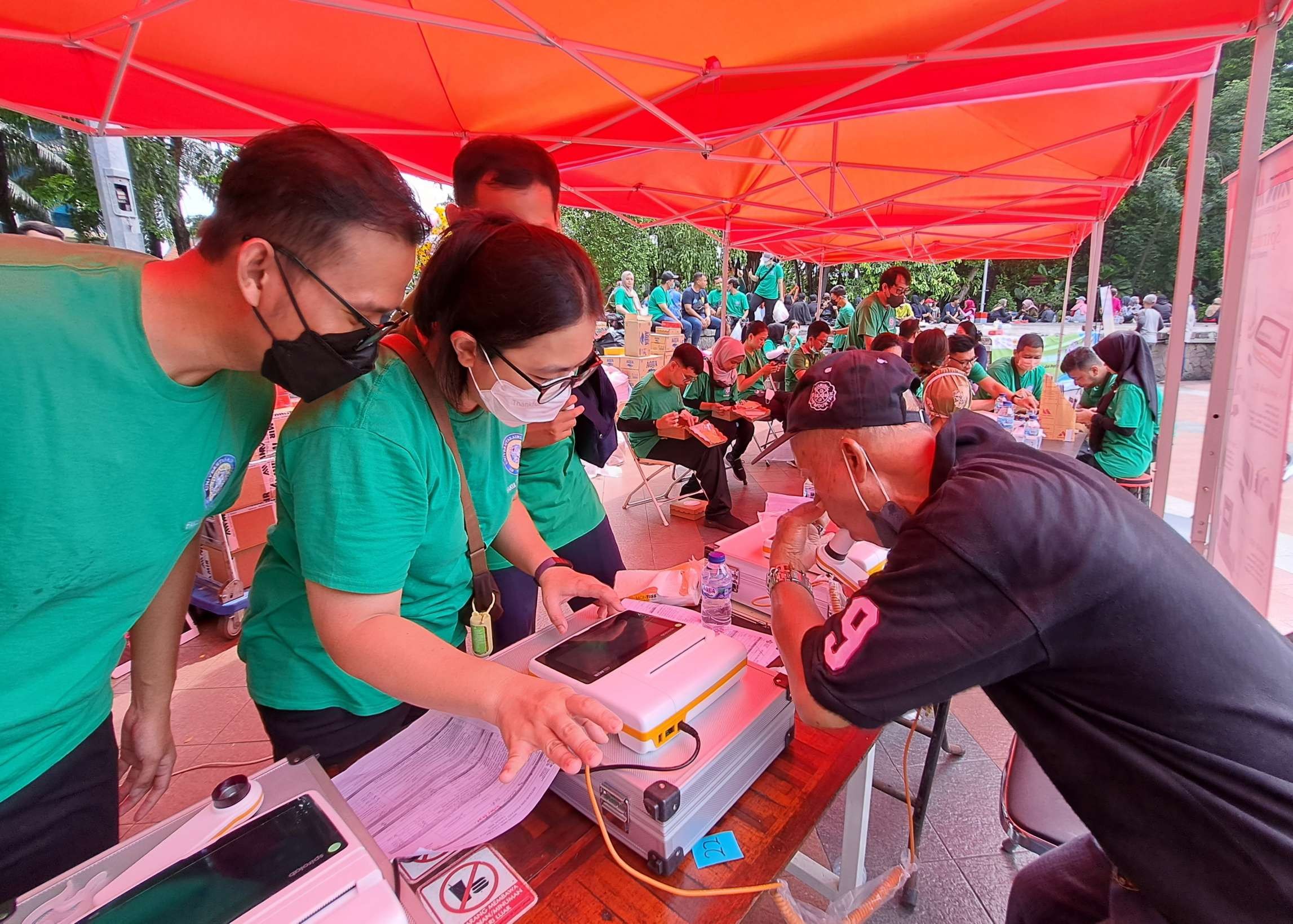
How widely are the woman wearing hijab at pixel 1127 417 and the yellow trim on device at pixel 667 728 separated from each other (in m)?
3.57

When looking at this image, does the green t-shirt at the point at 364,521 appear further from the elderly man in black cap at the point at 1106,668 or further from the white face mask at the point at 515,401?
the elderly man in black cap at the point at 1106,668

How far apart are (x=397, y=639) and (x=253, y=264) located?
0.50m

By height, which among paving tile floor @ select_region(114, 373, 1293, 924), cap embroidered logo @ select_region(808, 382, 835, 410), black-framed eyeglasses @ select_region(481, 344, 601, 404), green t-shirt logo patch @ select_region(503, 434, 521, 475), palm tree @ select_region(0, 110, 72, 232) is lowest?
paving tile floor @ select_region(114, 373, 1293, 924)

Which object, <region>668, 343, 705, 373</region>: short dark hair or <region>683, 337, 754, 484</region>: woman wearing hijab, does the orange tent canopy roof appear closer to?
<region>668, 343, 705, 373</region>: short dark hair

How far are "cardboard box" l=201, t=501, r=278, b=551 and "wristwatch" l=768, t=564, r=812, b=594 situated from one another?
2.72 m

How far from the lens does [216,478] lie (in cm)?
95

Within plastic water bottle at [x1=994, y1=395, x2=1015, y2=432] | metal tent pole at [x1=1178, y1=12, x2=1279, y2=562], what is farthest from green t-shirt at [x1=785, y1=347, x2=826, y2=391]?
metal tent pole at [x1=1178, y1=12, x2=1279, y2=562]

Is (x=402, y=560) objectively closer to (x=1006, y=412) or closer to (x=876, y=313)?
(x=1006, y=412)

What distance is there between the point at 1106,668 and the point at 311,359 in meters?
1.15

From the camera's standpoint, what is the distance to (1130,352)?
3725 mm

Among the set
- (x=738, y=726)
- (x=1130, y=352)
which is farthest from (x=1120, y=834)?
(x=1130, y=352)

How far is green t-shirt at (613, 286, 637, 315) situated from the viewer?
37.0 ft

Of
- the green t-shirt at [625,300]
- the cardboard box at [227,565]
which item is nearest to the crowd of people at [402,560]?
the cardboard box at [227,565]

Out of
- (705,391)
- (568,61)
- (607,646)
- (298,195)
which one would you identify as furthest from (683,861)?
(705,391)
